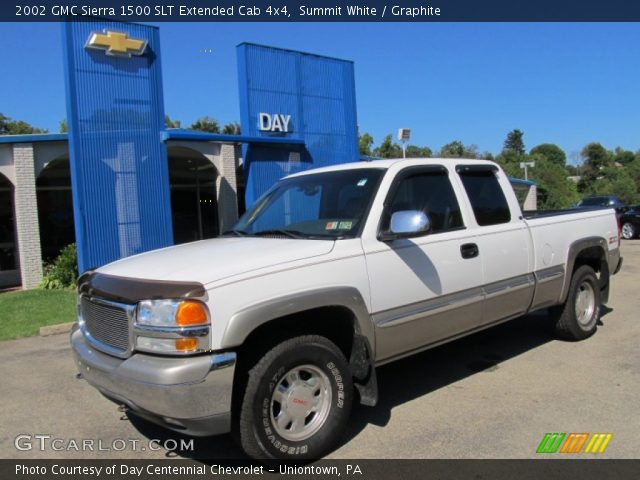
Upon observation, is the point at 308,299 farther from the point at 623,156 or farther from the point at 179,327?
the point at 623,156

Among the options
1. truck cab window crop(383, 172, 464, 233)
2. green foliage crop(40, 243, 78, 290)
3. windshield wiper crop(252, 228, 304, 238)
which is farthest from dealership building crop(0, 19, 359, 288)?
truck cab window crop(383, 172, 464, 233)

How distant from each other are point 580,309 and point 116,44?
946 centimetres

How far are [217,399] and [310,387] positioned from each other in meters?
0.70

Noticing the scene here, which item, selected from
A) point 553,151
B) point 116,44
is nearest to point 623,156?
point 553,151

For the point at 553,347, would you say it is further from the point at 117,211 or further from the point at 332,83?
the point at 332,83

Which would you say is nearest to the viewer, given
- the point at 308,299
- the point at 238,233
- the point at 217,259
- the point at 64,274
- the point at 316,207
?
the point at 308,299

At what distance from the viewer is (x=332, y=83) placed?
14.1m

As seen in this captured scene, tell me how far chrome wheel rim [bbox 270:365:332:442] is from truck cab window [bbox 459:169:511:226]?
2175 mm

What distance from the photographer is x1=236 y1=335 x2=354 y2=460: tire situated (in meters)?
3.29

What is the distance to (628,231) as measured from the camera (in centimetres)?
2281

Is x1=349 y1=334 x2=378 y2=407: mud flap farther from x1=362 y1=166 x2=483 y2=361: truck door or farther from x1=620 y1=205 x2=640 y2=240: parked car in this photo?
x1=620 y1=205 x2=640 y2=240: parked car

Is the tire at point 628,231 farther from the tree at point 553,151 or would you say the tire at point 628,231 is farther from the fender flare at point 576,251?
the tree at point 553,151

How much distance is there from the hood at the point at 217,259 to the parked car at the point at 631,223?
2254 cm

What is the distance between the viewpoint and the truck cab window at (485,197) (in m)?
4.95
